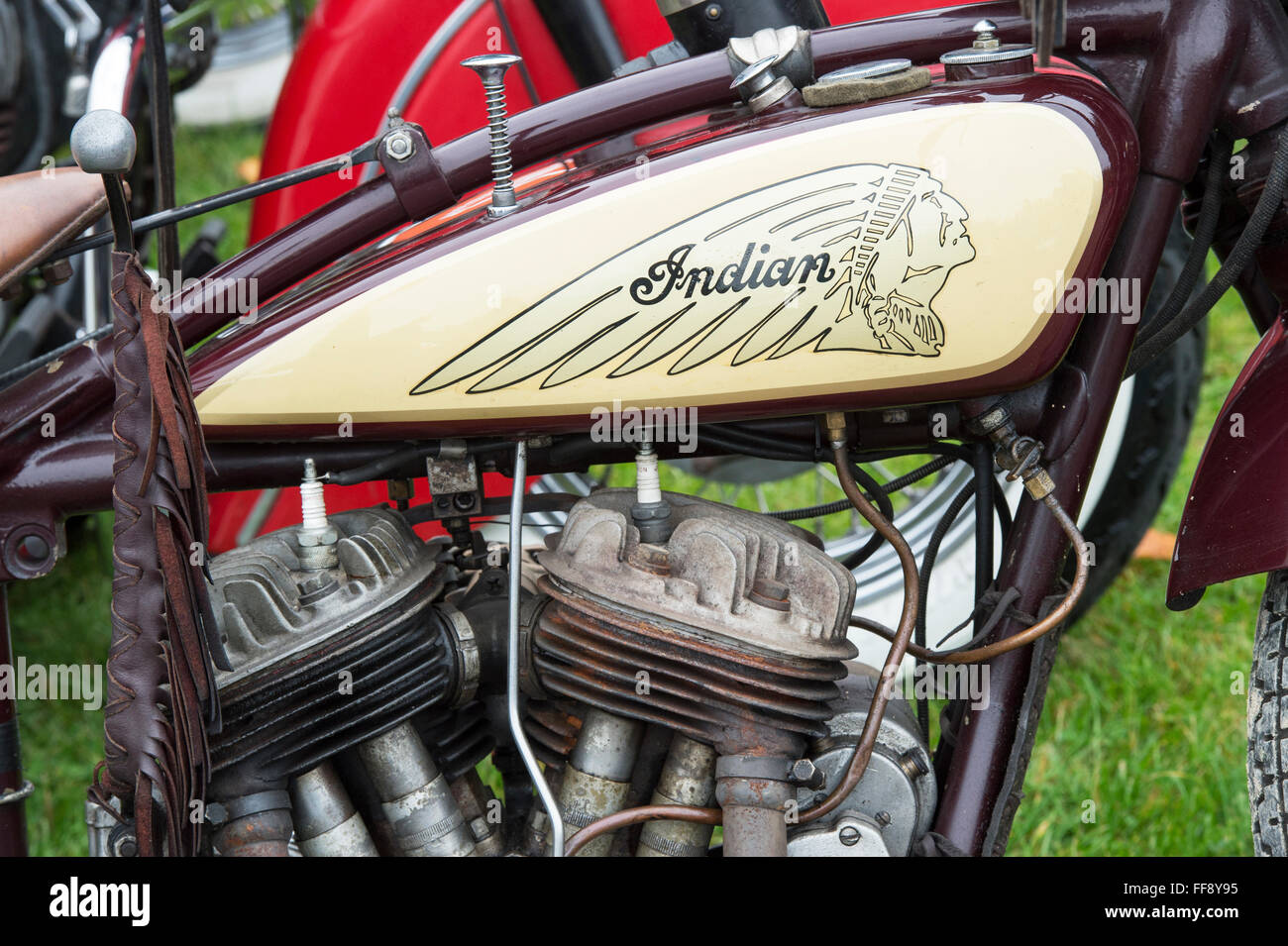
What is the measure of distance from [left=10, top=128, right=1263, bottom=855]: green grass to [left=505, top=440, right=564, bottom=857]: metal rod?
3.20ft

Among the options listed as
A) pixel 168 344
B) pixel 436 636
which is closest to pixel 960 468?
pixel 436 636

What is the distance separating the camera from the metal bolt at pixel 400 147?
4.38ft

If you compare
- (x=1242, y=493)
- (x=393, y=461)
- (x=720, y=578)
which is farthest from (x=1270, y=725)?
(x=393, y=461)

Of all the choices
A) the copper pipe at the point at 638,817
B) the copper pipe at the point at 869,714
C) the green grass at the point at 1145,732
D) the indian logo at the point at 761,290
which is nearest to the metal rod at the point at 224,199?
the indian logo at the point at 761,290

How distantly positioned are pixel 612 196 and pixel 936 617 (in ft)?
4.77

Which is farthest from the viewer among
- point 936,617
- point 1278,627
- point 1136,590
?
point 1136,590

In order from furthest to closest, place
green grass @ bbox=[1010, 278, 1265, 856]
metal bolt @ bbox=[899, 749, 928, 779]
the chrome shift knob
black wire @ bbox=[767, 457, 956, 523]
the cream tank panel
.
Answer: green grass @ bbox=[1010, 278, 1265, 856] → black wire @ bbox=[767, 457, 956, 523] → metal bolt @ bbox=[899, 749, 928, 779] → the cream tank panel → the chrome shift knob

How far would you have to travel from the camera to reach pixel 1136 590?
294 centimetres

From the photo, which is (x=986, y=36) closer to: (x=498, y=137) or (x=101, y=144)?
(x=498, y=137)

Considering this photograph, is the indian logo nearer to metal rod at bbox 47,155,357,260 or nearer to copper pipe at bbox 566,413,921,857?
copper pipe at bbox 566,413,921,857

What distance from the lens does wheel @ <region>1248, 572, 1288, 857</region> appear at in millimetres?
1350

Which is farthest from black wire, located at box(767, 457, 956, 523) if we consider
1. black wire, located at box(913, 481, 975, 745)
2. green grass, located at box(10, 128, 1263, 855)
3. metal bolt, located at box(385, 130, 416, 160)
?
green grass, located at box(10, 128, 1263, 855)

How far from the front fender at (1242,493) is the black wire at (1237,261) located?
87mm
